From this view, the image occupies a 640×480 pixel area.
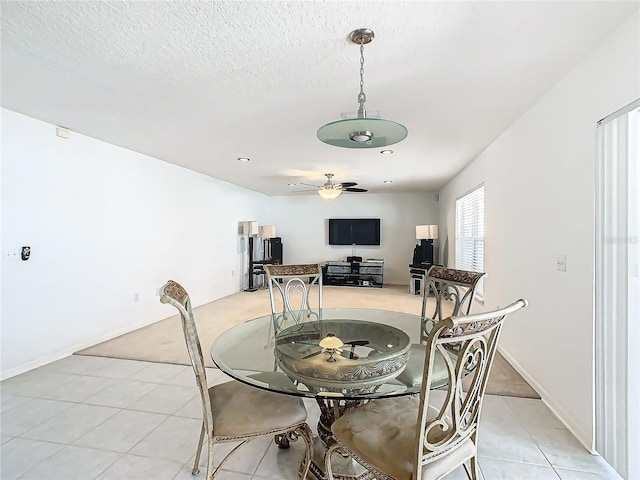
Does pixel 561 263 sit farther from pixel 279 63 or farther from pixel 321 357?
pixel 279 63

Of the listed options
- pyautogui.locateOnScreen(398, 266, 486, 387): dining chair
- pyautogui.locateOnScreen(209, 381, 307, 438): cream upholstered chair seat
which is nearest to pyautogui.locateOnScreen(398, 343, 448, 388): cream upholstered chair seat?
pyautogui.locateOnScreen(398, 266, 486, 387): dining chair

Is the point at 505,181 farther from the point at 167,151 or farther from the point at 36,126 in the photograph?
the point at 36,126

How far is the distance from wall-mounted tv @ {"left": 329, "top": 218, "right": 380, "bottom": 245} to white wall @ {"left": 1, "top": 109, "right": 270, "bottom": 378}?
391 cm

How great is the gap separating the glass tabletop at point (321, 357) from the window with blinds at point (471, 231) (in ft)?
8.15

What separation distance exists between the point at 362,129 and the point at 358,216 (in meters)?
6.75

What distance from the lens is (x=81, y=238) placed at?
359cm

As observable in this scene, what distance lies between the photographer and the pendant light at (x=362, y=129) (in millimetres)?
1765

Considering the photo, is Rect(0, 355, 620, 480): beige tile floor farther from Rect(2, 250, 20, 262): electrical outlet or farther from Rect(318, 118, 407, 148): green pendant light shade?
Rect(318, 118, 407, 148): green pendant light shade

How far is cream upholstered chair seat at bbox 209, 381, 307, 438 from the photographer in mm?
1462

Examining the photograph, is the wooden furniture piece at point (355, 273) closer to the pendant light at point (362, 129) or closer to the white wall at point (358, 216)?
the white wall at point (358, 216)

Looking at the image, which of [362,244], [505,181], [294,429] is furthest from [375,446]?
[362,244]

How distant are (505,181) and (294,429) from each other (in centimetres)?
309

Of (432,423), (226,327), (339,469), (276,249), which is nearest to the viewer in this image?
(432,423)

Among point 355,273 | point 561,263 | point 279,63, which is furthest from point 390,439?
point 355,273
